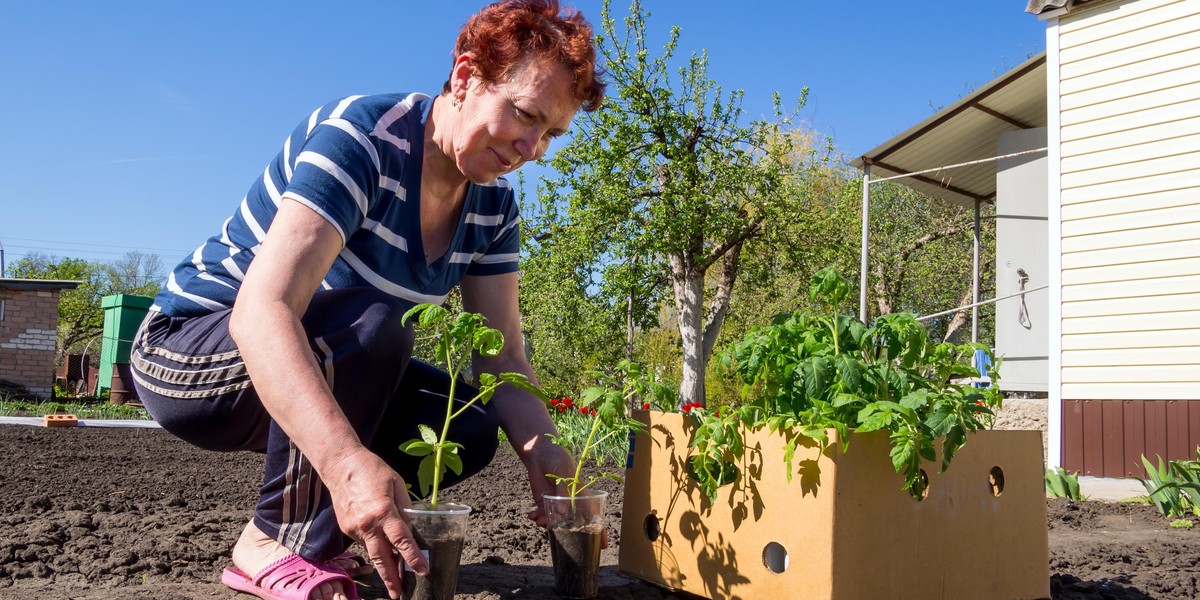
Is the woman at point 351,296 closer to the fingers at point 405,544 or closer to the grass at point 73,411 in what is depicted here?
the fingers at point 405,544

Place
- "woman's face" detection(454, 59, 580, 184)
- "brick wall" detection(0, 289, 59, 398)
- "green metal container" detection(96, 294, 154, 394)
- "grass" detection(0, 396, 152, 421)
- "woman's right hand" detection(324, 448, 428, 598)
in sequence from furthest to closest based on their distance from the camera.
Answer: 1. "brick wall" detection(0, 289, 59, 398)
2. "green metal container" detection(96, 294, 154, 394)
3. "grass" detection(0, 396, 152, 421)
4. "woman's face" detection(454, 59, 580, 184)
5. "woman's right hand" detection(324, 448, 428, 598)

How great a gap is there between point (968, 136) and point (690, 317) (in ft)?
15.5

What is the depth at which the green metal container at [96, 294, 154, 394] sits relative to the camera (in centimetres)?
1481

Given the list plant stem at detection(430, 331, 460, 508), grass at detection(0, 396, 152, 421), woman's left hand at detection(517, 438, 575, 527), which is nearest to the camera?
plant stem at detection(430, 331, 460, 508)

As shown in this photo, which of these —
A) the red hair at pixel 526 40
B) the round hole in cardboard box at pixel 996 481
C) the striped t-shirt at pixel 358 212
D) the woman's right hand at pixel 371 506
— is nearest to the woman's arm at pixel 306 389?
the woman's right hand at pixel 371 506

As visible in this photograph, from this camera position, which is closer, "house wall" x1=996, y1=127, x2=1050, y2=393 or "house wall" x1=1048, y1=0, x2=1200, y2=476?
"house wall" x1=1048, y1=0, x2=1200, y2=476

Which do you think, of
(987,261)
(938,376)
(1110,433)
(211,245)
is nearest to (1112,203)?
(1110,433)

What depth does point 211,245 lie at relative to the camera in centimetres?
195

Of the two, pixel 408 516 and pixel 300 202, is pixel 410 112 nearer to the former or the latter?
pixel 300 202

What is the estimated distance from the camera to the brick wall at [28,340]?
55.1 ft

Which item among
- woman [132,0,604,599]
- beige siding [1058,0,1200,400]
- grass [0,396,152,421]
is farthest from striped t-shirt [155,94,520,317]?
grass [0,396,152,421]

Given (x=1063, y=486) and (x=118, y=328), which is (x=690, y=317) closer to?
(x=1063, y=486)

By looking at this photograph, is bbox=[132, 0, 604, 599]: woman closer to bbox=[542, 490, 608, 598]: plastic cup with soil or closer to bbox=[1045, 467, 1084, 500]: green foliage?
bbox=[542, 490, 608, 598]: plastic cup with soil

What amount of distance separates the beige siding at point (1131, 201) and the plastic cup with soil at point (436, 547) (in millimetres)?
5941
